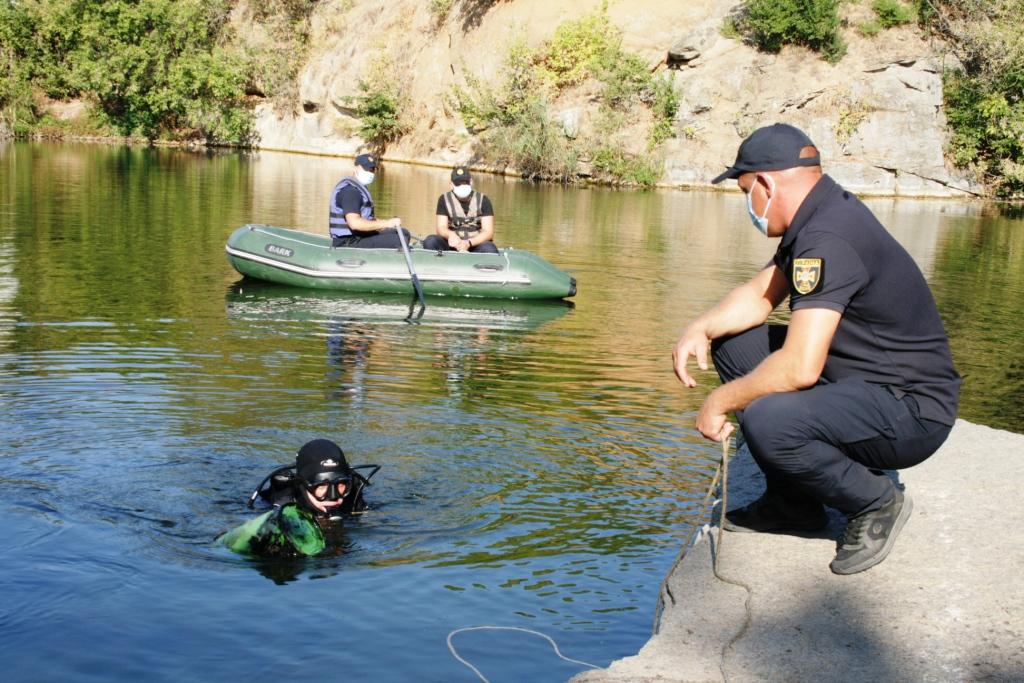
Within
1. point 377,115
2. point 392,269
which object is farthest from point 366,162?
point 377,115

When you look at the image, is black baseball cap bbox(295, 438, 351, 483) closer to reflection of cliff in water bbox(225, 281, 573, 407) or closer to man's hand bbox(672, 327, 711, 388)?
man's hand bbox(672, 327, 711, 388)

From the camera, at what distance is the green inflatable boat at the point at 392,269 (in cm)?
1312

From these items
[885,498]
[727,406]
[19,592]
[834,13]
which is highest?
[834,13]

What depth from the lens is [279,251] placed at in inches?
525

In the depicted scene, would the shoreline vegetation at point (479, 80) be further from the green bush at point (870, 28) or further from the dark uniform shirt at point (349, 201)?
the dark uniform shirt at point (349, 201)

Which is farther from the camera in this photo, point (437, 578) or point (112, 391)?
point (112, 391)

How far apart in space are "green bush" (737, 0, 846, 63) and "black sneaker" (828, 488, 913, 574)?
33210 millimetres

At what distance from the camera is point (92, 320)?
1084cm

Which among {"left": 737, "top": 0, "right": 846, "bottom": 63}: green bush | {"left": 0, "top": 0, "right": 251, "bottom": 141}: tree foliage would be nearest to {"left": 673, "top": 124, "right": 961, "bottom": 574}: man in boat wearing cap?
{"left": 737, "top": 0, "right": 846, "bottom": 63}: green bush

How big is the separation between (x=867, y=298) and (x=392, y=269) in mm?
9390

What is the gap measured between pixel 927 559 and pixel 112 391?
5820mm

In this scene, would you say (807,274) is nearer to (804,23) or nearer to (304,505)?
(304,505)

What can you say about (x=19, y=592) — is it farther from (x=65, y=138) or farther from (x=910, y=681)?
(x=65, y=138)

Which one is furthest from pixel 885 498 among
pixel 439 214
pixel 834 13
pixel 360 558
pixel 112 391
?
pixel 834 13
